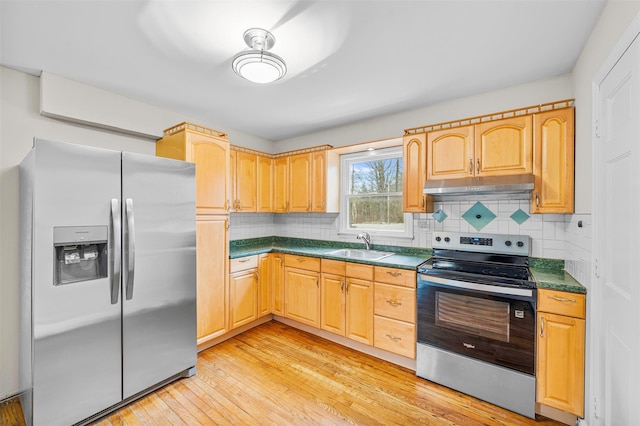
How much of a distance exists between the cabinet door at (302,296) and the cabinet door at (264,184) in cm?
94

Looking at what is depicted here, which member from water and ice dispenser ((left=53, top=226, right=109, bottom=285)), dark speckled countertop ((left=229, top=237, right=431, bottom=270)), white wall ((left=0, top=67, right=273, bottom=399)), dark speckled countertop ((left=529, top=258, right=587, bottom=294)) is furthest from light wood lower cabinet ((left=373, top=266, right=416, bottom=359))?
white wall ((left=0, top=67, right=273, bottom=399))

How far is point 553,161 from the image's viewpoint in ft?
6.88

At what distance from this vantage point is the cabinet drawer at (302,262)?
3080mm

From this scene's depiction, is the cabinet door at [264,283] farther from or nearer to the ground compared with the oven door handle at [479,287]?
nearer to the ground

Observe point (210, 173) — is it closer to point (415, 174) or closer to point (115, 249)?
point (115, 249)

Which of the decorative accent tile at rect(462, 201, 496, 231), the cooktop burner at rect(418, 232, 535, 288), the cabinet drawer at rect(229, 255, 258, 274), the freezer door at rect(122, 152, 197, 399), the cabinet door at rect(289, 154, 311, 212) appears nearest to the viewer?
the freezer door at rect(122, 152, 197, 399)

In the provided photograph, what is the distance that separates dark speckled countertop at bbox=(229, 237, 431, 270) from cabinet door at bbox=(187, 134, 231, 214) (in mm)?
625

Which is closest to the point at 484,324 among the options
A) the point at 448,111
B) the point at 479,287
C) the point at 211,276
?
the point at 479,287

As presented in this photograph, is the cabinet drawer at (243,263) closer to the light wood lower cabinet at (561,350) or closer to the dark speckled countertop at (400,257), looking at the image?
the dark speckled countertop at (400,257)

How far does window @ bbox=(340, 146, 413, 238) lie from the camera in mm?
3262

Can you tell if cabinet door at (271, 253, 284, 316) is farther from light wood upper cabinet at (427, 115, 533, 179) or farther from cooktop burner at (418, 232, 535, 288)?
light wood upper cabinet at (427, 115, 533, 179)

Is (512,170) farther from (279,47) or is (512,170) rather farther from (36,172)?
(36,172)

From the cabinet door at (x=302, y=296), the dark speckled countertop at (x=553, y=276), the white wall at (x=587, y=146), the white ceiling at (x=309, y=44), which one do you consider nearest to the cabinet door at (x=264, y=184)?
the cabinet door at (x=302, y=296)

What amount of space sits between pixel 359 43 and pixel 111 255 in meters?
2.24
